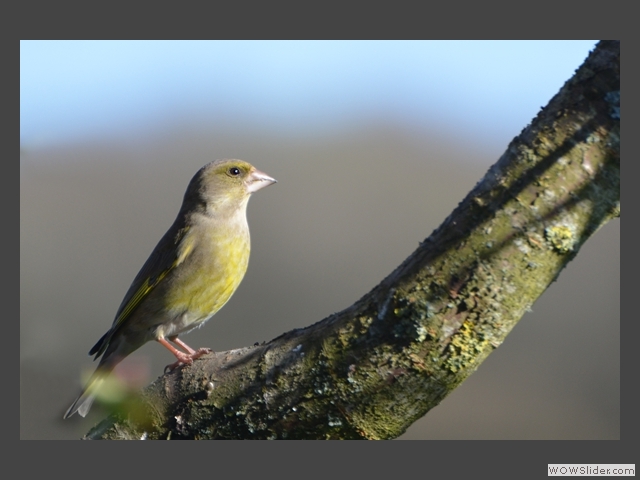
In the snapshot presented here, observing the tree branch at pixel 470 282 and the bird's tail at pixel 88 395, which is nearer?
the tree branch at pixel 470 282

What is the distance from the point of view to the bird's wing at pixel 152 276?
5.92 meters

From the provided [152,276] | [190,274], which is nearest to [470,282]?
[190,274]

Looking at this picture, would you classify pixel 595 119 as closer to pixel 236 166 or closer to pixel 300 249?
pixel 236 166

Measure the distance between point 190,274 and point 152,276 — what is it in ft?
1.20

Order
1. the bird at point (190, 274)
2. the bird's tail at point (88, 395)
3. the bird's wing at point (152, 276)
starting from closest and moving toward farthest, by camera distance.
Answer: the bird's tail at point (88, 395) → the bird at point (190, 274) → the bird's wing at point (152, 276)

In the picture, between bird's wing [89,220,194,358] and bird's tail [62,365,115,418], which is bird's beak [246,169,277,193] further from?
bird's tail [62,365,115,418]

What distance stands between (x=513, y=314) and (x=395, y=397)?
26.8 inches

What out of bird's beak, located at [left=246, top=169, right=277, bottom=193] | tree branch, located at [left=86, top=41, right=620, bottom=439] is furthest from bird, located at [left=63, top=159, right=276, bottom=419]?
tree branch, located at [left=86, top=41, right=620, bottom=439]

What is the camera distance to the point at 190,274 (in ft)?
19.1

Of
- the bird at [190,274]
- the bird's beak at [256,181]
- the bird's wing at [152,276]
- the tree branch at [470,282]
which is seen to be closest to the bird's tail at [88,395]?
the bird at [190,274]

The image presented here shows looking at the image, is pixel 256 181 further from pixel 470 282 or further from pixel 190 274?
pixel 470 282

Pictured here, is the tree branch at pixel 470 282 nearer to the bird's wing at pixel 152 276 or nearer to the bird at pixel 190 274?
the bird at pixel 190 274

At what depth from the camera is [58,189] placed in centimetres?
1088

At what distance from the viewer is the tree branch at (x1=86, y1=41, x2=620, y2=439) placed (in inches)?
126
